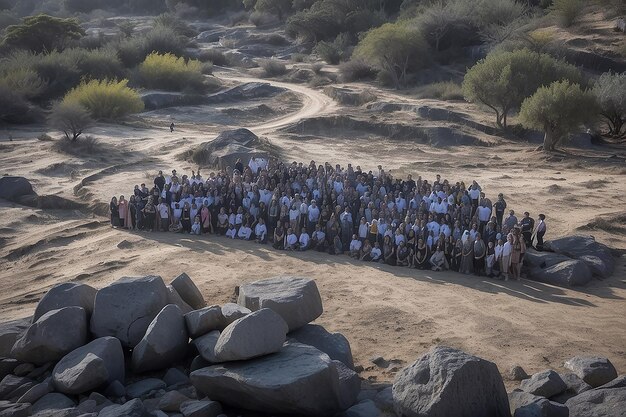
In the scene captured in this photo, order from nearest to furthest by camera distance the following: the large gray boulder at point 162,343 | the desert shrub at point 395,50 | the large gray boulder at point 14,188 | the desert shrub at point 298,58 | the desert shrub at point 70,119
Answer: the large gray boulder at point 162,343 → the large gray boulder at point 14,188 → the desert shrub at point 70,119 → the desert shrub at point 395,50 → the desert shrub at point 298,58

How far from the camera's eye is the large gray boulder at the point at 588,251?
45.9 ft

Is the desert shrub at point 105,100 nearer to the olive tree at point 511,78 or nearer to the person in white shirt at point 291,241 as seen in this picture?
the olive tree at point 511,78

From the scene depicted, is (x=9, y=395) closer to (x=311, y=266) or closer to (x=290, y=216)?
(x=311, y=266)

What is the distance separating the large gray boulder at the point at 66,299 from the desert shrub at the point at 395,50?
108 ft

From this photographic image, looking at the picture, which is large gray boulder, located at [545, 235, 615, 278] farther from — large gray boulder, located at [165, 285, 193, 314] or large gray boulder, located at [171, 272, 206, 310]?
large gray boulder, located at [165, 285, 193, 314]

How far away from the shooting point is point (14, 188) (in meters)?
20.2

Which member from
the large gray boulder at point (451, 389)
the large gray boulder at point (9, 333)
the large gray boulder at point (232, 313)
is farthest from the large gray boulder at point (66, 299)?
the large gray boulder at point (451, 389)

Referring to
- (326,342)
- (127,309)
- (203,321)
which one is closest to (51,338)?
(127,309)

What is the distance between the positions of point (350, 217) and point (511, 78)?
1696cm

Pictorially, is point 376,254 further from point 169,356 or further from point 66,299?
point 66,299

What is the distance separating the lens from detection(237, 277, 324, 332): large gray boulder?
9.09 meters

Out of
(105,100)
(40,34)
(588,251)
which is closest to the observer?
(588,251)

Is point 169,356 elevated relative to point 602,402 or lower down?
lower down

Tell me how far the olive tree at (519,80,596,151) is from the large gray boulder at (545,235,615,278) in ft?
38.6
